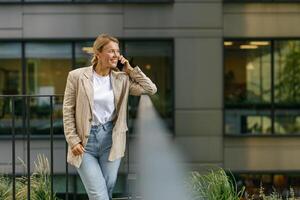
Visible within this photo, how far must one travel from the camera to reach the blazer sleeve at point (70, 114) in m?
4.79

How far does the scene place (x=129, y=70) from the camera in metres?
5.00

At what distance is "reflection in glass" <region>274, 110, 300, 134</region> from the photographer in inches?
756

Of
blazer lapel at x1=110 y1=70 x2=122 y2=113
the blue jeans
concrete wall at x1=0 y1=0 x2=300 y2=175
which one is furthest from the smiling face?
concrete wall at x1=0 y1=0 x2=300 y2=175

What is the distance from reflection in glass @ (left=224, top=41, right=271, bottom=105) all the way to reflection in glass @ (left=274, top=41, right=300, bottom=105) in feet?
0.95

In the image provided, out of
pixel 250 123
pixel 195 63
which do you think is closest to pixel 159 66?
pixel 195 63

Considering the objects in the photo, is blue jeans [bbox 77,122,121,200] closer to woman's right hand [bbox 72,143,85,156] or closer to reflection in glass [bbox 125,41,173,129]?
woman's right hand [bbox 72,143,85,156]

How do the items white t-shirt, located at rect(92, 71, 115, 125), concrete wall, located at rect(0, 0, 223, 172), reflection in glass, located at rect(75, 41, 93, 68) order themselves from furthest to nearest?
reflection in glass, located at rect(75, 41, 93, 68), concrete wall, located at rect(0, 0, 223, 172), white t-shirt, located at rect(92, 71, 115, 125)

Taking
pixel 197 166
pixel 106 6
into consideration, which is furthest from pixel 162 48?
pixel 197 166

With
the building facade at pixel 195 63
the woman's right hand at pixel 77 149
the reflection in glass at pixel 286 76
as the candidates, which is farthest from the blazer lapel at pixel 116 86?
the reflection in glass at pixel 286 76

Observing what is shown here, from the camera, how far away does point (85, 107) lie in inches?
189

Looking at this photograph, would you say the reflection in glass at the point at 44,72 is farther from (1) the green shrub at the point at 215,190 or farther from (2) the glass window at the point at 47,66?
(1) the green shrub at the point at 215,190

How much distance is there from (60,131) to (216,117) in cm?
492

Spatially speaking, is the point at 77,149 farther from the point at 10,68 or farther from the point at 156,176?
the point at 10,68

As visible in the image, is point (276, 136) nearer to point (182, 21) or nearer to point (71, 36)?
point (182, 21)
